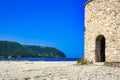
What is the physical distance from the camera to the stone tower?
1942 centimetres

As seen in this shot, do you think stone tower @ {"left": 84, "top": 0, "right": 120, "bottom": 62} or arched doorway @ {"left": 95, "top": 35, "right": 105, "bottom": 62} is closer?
stone tower @ {"left": 84, "top": 0, "right": 120, "bottom": 62}

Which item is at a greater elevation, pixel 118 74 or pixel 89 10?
pixel 89 10

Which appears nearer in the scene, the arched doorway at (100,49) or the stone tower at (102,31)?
the stone tower at (102,31)

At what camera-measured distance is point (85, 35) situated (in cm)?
2155

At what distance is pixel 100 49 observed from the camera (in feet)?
70.2

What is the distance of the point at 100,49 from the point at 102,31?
5.60 ft

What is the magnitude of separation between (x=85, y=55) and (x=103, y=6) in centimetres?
376

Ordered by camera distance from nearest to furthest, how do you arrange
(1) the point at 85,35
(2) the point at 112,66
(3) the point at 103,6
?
(2) the point at 112,66 → (3) the point at 103,6 → (1) the point at 85,35

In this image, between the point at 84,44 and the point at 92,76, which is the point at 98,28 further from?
the point at 92,76

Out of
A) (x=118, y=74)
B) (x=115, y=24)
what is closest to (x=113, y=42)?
(x=115, y=24)

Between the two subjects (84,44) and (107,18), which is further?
(84,44)

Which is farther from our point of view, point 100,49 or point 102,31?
point 100,49

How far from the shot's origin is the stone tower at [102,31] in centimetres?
1942

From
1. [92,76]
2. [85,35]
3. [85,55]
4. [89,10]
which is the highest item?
[89,10]
